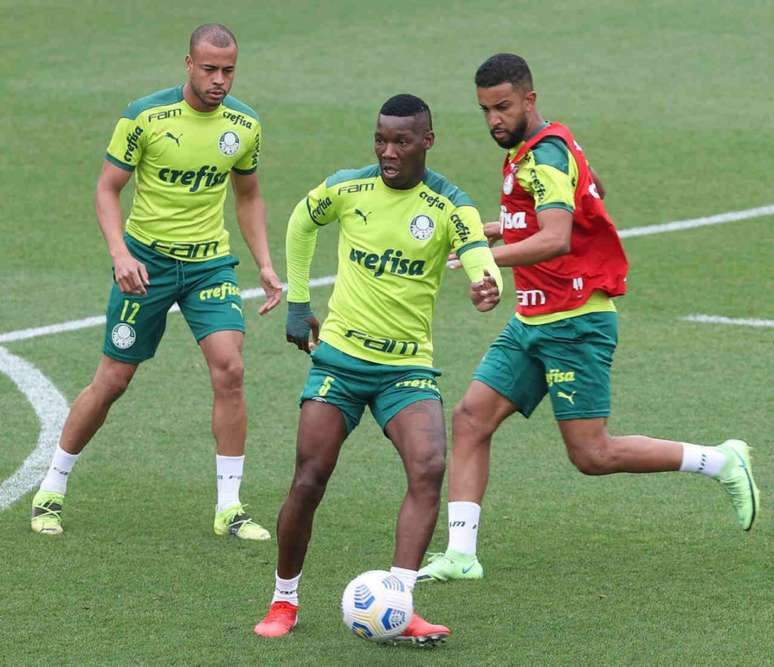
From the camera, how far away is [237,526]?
27.8 ft

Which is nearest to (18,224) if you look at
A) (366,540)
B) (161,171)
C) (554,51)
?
(161,171)

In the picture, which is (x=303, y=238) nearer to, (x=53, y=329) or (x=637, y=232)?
(x=53, y=329)

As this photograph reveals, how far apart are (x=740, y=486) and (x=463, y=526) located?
1.36 m

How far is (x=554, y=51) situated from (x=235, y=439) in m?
14.9

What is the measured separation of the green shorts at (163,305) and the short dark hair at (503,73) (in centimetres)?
194

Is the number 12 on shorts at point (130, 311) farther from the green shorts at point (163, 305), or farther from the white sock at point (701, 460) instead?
the white sock at point (701, 460)

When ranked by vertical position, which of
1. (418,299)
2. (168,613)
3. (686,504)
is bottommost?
(168,613)

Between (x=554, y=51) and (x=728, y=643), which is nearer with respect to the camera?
(x=728, y=643)

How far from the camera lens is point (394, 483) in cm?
923

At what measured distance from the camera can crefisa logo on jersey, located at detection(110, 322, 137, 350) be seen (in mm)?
8688

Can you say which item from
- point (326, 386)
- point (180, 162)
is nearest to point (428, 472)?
point (326, 386)

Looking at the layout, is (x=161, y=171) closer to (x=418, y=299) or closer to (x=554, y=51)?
(x=418, y=299)

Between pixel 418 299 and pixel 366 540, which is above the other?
pixel 418 299

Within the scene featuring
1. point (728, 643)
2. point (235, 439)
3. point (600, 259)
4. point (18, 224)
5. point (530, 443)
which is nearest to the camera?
point (728, 643)
